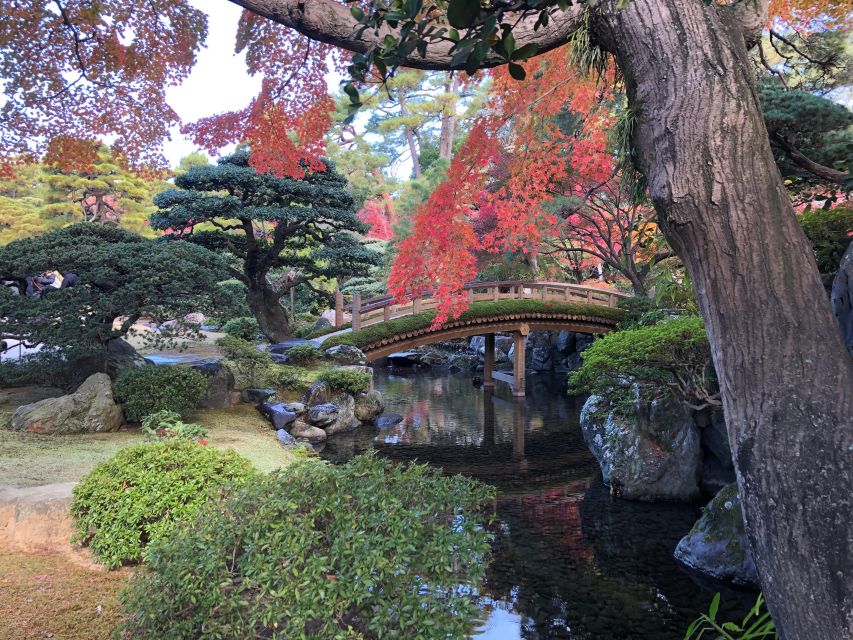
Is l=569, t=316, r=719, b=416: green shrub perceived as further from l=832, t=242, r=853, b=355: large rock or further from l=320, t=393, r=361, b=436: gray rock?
l=320, t=393, r=361, b=436: gray rock

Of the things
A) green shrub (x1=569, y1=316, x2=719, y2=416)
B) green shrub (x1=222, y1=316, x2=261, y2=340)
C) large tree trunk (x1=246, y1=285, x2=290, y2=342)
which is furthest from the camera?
green shrub (x1=222, y1=316, x2=261, y2=340)

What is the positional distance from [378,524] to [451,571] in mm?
436

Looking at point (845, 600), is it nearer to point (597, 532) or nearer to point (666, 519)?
point (597, 532)

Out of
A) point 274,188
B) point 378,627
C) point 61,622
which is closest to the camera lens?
point 378,627

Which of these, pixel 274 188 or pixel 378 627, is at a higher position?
pixel 274 188

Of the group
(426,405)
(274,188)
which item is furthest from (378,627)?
(426,405)

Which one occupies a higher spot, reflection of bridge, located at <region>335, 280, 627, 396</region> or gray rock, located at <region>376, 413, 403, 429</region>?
reflection of bridge, located at <region>335, 280, 627, 396</region>

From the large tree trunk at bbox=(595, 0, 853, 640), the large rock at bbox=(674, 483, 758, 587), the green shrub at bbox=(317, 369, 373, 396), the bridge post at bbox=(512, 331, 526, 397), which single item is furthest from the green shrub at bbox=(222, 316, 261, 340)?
the large tree trunk at bbox=(595, 0, 853, 640)

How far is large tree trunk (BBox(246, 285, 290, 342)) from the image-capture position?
1494 cm

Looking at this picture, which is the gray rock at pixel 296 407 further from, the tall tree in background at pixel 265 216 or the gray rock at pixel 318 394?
the tall tree in background at pixel 265 216

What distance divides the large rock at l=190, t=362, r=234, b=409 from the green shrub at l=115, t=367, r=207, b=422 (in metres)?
1.21

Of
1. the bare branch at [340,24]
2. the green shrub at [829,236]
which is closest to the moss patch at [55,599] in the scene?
the bare branch at [340,24]

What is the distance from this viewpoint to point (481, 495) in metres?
3.27

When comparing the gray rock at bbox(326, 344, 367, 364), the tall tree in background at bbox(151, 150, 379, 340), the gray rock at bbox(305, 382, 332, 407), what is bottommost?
the gray rock at bbox(305, 382, 332, 407)
